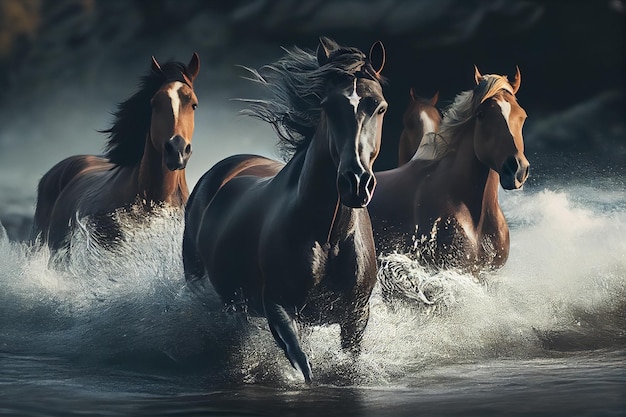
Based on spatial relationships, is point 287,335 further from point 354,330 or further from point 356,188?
point 356,188

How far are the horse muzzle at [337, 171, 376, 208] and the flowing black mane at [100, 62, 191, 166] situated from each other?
2.34 metres

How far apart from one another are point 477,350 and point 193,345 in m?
1.30

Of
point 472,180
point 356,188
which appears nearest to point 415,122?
point 472,180

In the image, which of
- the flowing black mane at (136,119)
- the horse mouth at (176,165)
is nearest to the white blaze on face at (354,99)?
the horse mouth at (176,165)

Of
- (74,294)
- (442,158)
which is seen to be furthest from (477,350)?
(74,294)

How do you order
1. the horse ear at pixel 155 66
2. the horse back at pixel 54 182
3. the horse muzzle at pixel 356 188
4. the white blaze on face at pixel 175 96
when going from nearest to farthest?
the horse muzzle at pixel 356 188, the white blaze on face at pixel 175 96, the horse ear at pixel 155 66, the horse back at pixel 54 182

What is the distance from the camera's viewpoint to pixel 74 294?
6.87 meters

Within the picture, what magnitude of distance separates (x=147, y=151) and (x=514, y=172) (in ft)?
6.39

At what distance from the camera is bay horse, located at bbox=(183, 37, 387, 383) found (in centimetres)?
465

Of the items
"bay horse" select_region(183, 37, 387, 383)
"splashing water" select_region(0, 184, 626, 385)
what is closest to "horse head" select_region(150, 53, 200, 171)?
"splashing water" select_region(0, 184, 626, 385)

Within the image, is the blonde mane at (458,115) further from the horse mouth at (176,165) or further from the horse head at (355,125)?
the horse head at (355,125)

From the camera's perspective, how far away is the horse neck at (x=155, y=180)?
22.1 feet

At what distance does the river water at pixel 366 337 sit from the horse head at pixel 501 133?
0.54 m

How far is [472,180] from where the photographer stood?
6164 mm
